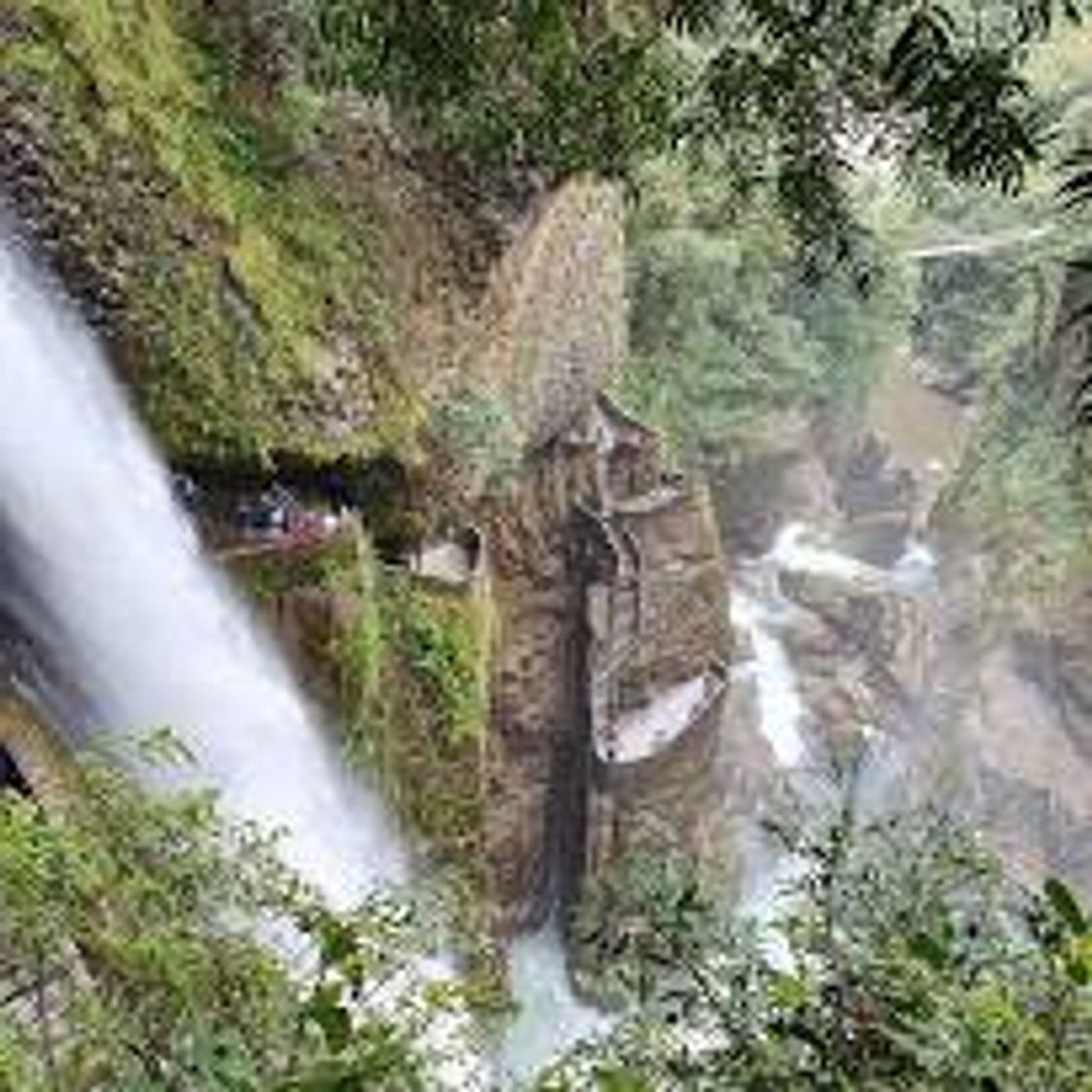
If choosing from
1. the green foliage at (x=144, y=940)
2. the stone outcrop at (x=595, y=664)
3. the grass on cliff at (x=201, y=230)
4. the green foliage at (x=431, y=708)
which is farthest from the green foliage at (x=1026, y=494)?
the green foliage at (x=144, y=940)

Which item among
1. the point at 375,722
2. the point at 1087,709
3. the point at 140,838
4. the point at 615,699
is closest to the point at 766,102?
the point at 140,838

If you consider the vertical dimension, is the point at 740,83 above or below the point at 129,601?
above

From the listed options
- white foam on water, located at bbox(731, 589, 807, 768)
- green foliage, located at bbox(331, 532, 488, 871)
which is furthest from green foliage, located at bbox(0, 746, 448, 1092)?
white foam on water, located at bbox(731, 589, 807, 768)

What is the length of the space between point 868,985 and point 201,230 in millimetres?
7761

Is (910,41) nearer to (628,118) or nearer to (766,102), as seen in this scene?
(766,102)

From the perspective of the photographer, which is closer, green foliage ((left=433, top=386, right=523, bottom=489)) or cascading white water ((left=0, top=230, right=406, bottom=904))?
cascading white water ((left=0, top=230, right=406, bottom=904))

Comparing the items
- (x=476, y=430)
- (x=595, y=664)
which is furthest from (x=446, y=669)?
(x=595, y=664)

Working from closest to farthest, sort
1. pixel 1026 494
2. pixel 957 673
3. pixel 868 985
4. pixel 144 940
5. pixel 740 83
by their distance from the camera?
1. pixel 868 985
2. pixel 740 83
3. pixel 144 940
4. pixel 957 673
5. pixel 1026 494

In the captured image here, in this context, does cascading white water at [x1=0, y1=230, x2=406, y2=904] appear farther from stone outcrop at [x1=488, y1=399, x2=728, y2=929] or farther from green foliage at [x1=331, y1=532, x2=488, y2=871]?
stone outcrop at [x1=488, y1=399, x2=728, y2=929]

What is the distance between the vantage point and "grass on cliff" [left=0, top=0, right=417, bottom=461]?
10.5 m

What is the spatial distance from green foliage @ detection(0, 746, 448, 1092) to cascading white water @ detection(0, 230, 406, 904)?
2.89 metres

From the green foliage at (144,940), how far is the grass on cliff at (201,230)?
3792 millimetres

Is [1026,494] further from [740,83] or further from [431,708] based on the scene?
[740,83]

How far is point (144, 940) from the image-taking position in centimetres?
602
